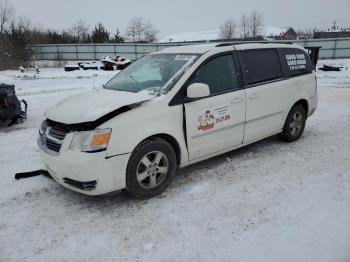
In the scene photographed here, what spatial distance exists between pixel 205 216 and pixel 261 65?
2.76m

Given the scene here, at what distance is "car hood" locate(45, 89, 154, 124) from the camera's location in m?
3.71

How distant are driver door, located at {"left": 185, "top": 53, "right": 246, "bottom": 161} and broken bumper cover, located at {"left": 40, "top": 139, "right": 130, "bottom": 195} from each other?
41.4 inches

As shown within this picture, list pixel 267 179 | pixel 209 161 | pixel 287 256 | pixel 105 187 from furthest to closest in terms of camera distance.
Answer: pixel 209 161 → pixel 267 179 → pixel 105 187 → pixel 287 256

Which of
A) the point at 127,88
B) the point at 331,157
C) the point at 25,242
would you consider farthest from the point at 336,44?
the point at 25,242

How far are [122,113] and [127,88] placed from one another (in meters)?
0.96

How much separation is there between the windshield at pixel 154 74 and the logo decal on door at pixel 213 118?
60 cm

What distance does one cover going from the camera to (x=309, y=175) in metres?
4.60

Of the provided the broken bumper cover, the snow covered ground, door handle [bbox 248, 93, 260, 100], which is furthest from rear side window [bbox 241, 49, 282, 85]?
the broken bumper cover

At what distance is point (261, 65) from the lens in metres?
5.26

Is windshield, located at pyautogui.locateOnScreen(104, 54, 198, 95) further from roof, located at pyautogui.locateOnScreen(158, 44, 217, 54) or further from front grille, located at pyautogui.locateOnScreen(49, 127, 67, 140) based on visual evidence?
front grille, located at pyautogui.locateOnScreen(49, 127, 67, 140)

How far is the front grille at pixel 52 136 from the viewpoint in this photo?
3.77 metres

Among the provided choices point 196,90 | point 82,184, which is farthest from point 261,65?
point 82,184

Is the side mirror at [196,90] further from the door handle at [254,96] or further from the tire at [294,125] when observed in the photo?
the tire at [294,125]

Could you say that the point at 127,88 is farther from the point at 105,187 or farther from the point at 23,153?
the point at 23,153
